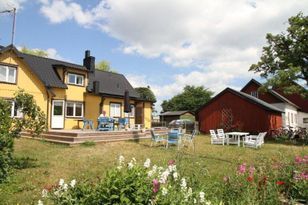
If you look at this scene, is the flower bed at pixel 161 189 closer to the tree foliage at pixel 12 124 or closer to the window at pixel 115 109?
the tree foliage at pixel 12 124

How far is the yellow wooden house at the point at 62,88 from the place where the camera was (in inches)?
792

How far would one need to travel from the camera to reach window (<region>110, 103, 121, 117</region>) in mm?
26594

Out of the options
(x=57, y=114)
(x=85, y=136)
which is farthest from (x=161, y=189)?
(x=57, y=114)

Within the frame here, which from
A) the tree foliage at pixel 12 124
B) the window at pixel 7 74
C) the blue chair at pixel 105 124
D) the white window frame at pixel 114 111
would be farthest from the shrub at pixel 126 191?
the white window frame at pixel 114 111

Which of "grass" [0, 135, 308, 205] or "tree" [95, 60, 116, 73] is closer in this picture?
"grass" [0, 135, 308, 205]

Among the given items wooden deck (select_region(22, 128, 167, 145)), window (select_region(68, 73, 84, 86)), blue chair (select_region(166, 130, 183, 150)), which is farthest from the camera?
window (select_region(68, 73, 84, 86))

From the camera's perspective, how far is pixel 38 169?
8.67 metres

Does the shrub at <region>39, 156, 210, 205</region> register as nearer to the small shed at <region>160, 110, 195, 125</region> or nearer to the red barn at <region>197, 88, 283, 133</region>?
the red barn at <region>197, 88, 283, 133</region>

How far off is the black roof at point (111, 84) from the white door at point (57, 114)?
3.45 m

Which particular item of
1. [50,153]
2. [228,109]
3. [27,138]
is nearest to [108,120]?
[27,138]

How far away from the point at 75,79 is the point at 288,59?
18.3 m

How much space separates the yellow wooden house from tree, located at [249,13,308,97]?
13024 mm

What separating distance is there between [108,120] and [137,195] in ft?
52.7

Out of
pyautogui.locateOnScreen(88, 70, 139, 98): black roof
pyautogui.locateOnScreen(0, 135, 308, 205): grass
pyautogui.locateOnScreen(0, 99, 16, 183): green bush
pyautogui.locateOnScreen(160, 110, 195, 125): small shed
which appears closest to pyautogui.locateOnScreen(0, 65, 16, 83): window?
pyautogui.locateOnScreen(88, 70, 139, 98): black roof
